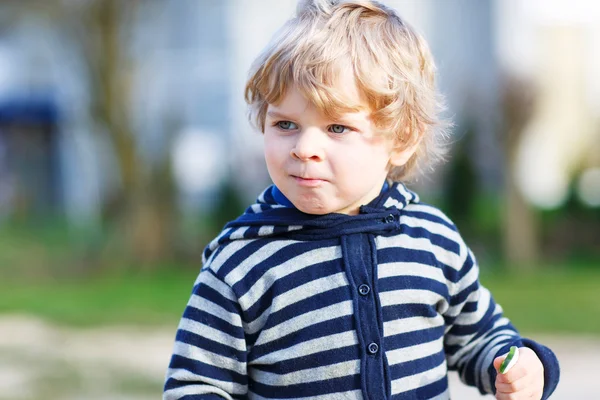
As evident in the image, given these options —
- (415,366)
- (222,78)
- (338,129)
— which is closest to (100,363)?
(415,366)

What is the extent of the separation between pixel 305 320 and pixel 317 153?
356mm

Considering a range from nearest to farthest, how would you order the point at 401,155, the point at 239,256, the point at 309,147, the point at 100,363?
the point at 309,147 < the point at 239,256 < the point at 401,155 < the point at 100,363

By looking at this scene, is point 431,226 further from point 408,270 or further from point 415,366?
point 415,366

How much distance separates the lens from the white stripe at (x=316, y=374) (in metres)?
1.74

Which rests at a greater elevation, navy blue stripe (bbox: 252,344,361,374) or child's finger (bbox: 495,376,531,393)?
navy blue stripe (bbox: 252,344,361,374)

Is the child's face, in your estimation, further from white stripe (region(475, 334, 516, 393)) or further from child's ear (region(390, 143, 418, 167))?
white stripe (region(475, 334, 516, 393))

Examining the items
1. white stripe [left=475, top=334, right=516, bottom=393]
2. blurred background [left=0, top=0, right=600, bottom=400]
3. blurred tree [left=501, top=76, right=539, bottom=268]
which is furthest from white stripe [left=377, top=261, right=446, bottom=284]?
blurred tree [left=501, top=76, right=539, bottom=268]

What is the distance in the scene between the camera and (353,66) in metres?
1.72

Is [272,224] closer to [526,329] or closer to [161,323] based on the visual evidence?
[526,329]

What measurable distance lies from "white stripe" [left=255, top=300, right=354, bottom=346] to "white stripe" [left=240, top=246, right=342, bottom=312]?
0.08m

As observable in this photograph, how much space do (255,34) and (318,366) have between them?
15279mm

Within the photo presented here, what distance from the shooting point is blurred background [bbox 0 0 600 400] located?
5.82 metres

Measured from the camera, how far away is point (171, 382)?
1.73m

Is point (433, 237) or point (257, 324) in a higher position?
point (433, 237)
